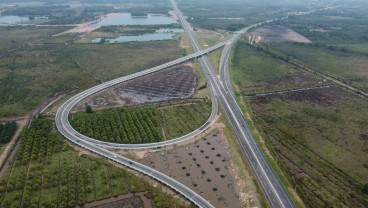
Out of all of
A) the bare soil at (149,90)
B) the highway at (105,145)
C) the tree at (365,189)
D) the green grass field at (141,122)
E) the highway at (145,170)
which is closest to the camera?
the highway at (145,170)

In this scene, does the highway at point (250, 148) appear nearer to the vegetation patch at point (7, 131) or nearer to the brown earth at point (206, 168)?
the brown earth at point (206, 168)

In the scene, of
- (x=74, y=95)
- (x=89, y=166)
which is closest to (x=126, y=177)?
(x=89, y=166)

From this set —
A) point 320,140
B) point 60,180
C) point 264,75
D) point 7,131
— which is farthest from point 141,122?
point 264,75

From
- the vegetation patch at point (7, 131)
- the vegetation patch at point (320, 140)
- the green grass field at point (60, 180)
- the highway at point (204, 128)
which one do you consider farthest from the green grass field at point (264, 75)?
the vegetation patch at point (7, 131)

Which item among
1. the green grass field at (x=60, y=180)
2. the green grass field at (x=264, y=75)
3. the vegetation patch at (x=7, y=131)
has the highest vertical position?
the green grass field at (x=264, y=75)

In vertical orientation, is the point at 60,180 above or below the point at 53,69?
below

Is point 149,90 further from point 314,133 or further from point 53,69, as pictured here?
point 314,133
